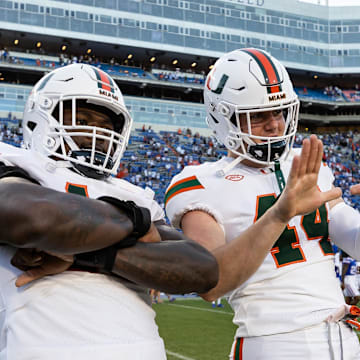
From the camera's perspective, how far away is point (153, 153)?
26.5 metres

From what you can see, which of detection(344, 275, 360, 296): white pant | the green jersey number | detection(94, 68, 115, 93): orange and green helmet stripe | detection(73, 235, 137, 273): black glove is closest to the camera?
detection(73, 235, 137, 273): black glove

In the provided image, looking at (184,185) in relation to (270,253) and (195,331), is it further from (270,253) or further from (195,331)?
(195,331)

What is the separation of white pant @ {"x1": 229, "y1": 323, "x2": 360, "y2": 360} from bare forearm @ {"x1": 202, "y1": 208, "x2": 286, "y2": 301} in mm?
374

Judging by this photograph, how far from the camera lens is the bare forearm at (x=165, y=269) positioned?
1.32 m

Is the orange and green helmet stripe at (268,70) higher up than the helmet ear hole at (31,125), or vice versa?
the orange and green helmet stripe at (268,70)

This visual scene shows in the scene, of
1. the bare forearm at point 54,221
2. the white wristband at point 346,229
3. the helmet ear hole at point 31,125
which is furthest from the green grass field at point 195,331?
the bare forearm at point 54,221

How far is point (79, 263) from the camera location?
133 cm

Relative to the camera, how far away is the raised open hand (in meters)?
1.50

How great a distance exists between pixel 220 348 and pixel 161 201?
14.7 m

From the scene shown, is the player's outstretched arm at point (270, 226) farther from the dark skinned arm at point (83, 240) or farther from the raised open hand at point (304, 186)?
the dark skinned arm at point (83, 240)

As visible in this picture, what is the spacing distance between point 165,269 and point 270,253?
29.0 inches

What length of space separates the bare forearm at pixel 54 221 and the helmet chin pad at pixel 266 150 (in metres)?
0.97

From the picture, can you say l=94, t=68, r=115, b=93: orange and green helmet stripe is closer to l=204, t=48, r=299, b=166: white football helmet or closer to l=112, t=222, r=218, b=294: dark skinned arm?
l=204, t=48, r=299, b=166: white football helmet

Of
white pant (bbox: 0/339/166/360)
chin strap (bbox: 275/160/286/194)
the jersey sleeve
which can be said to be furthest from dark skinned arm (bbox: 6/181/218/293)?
chin strap (bbox: 275/160/286/194)
